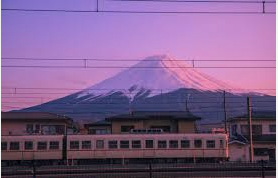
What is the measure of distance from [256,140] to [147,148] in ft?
21.2

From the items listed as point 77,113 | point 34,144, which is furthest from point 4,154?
point 77,113

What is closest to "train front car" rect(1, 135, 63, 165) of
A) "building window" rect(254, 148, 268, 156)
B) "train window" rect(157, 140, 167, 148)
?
"train window" rect(157, 140, 167, 148)

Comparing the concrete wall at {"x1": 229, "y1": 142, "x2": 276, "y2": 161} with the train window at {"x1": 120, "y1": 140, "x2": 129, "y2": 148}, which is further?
the concrete wall at {"x1": 229, "y1": 142, "x2": 276, "y2": 161}

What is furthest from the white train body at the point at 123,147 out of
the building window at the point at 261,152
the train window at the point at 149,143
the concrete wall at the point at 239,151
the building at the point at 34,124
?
the building at the point at 34,124

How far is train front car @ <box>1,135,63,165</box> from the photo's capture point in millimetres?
19938

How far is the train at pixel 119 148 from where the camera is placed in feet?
65.1

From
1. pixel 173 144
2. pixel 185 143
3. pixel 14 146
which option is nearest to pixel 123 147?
pixel 173 144

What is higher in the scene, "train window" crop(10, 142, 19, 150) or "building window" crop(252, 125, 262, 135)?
"building window" crop(252, 125, 262, 135)

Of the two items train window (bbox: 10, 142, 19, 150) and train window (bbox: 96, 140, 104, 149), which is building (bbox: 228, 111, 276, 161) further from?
train window (bbox: 10, 142, 19, 150)

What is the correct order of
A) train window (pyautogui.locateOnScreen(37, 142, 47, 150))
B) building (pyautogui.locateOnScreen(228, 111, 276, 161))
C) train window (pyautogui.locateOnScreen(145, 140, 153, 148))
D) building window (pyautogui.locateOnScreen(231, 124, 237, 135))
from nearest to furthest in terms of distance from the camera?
1. train window (pyautogui.locateOnScreen(145, 140, 153, 148))
2. train window (pyautogui.locateOnScreen(37, 142, 47, 150))
3. building (pyautogui.locateOnScreen(228, 111, 276, 161))
4. building window (pyautogui.locateOnScreen(231, 124, 237, 135))

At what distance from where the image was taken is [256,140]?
77.0ft

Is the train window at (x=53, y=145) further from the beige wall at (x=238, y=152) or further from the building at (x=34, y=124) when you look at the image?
the beige wall at (x=238, y=152)

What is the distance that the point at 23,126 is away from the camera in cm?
2530

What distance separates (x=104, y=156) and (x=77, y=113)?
47897mm
